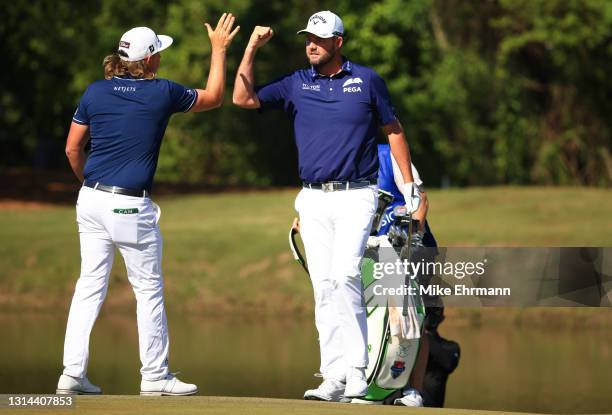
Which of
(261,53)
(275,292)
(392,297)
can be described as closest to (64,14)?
(261,53)

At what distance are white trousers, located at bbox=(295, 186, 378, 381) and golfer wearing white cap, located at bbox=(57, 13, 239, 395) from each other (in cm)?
89

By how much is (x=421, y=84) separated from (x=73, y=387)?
3764cm

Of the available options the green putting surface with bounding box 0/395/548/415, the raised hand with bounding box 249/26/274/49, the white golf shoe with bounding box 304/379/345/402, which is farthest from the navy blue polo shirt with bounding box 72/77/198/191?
the white golf shoe with bounding box 304/379/345/402

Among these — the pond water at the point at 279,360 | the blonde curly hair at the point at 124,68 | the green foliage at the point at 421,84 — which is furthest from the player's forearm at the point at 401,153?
the green foliage at the point at 421,84

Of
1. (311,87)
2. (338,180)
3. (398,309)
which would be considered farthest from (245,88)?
(398,309)

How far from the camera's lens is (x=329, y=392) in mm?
8789

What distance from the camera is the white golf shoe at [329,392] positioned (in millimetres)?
8789

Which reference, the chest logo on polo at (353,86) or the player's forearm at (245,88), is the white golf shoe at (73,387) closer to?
the player's forearm at (245,88)

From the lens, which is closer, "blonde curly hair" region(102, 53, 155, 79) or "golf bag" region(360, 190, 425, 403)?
"blonde curly hair" region(102, 53, 155, 79)

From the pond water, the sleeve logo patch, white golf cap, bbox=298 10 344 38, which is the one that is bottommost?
the pond water

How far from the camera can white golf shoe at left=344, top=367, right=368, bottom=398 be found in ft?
28.3

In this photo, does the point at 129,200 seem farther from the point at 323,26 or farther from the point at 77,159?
the point at 323,26

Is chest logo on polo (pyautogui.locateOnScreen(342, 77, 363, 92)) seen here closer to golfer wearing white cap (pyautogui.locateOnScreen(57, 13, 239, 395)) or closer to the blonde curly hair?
golfer wearing white cap (pyautogui.locateOnScreen(57, 13, 239, 395))

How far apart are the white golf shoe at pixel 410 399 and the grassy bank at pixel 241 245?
10.3m
